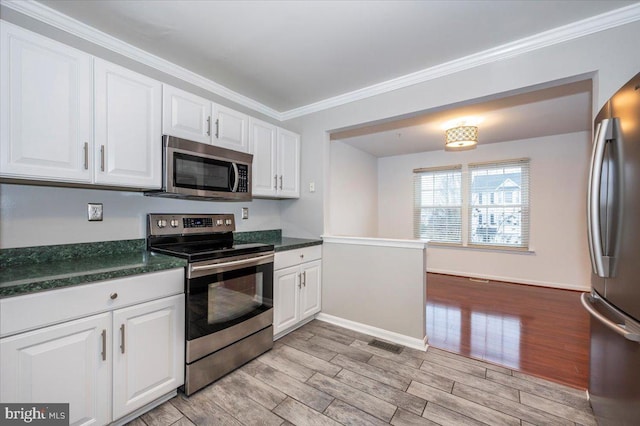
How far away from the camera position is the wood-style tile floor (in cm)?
163

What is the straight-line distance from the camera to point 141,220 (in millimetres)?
2164

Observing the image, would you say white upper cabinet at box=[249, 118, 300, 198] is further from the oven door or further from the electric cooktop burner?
the oven door

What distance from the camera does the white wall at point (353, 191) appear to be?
174 inches

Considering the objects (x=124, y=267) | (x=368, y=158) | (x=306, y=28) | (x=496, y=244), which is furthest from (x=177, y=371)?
(x=496, y=244)

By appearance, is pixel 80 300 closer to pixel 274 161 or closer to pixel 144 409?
pixel 144 409


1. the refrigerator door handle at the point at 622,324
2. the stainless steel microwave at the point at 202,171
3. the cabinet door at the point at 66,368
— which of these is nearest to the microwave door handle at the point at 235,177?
the stainless steel microwave at the point at 202,171

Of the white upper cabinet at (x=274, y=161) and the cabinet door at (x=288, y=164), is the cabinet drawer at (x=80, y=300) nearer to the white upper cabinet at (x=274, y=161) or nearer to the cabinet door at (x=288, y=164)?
the white upper cabinet at (x=274, y=161)

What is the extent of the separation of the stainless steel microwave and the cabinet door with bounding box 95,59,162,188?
3.0 inches

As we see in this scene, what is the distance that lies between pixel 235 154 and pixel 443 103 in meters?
1.90

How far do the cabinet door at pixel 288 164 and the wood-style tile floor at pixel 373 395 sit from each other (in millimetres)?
1672

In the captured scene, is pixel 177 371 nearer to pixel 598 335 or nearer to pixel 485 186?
pixel 598 335

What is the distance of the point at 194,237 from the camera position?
2432mm

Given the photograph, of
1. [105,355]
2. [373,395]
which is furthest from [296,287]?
[105,355]

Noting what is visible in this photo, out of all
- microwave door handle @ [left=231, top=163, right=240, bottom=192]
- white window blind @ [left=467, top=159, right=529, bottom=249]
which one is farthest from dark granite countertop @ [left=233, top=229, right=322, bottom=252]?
white window blind @ [left=467, top=159, right=529, bottom=249]
